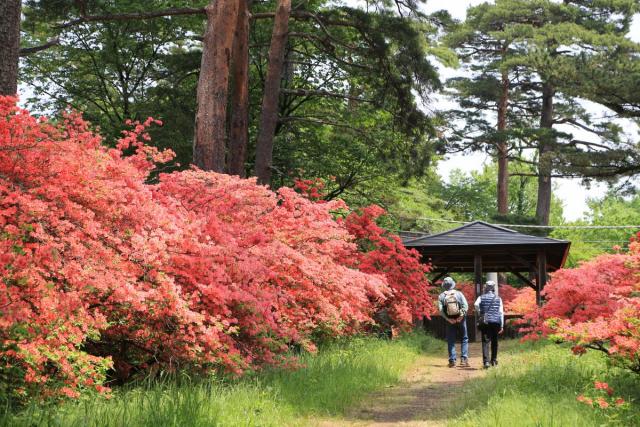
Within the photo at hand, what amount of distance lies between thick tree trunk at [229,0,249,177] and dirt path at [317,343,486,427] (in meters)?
5.50

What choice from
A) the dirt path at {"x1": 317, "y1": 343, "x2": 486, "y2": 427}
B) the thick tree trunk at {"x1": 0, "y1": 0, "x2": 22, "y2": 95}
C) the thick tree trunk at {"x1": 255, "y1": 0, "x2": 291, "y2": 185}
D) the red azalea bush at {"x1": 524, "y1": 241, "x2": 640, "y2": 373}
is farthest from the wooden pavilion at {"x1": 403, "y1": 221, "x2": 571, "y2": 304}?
the thick tree trunk at {"x1": 0, "y1": 0, "x2": 22, "y2": 95}

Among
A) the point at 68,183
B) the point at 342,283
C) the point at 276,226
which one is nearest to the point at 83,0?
the point at 276,226

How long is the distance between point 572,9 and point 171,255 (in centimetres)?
2682

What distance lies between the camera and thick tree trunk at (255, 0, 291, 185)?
15320mm

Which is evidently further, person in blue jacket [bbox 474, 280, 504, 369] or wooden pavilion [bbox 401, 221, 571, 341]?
wooden pavilion [bbox 401, 221, 571, 341]

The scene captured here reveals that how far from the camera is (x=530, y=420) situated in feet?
20.2

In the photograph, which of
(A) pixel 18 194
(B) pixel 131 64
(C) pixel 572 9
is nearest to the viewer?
(A) pixel 18 194

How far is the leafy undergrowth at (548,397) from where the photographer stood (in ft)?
20.8

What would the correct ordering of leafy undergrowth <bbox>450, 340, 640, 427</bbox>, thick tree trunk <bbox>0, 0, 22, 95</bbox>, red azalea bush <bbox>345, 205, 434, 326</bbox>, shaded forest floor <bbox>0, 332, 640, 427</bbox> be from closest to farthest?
shaded forest floor <bbox>0, 332, 640, 427</bbox> < leafy undergrowth <bbox>450, 340, 640, 427</bbox> < thick tree trunk <bbox>0, 0, 22, 95</bbox> < red azalea bush <bbox>345, 205, 434, 326</bbox>

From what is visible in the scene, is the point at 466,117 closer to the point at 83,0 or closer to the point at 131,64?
the point at 131,64

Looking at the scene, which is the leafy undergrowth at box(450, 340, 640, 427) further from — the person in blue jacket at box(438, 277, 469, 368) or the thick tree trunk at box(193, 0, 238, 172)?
the thick tree trunk at box(193, 0, 238, 172)

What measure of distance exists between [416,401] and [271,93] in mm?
8431

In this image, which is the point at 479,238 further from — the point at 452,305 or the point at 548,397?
the point at 548,397

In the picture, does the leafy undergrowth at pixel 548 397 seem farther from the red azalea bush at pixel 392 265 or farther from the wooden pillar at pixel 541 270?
the wooden pillar at pixel 541 270
